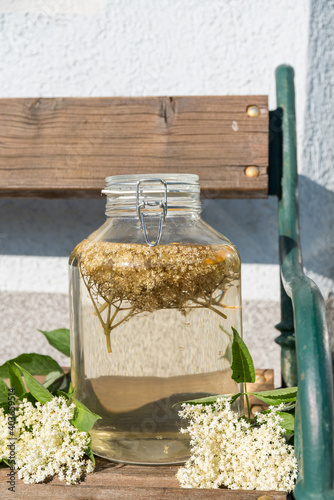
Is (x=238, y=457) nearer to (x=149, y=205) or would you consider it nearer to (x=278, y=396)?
(x=278, y=396)

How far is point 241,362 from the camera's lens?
1.71ft

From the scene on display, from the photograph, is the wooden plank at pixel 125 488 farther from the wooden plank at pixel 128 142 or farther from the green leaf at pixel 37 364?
the wooden plank at pixel 128 142

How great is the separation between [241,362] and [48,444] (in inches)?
7.9

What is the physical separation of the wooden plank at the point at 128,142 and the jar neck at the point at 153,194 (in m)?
0.24

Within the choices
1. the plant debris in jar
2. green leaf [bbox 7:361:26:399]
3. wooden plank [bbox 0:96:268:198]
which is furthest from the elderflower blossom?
wooden plank [bbox 0:96:268:198]

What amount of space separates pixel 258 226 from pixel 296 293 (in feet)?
1.52

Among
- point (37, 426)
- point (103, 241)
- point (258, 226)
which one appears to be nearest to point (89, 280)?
point (103, 241)

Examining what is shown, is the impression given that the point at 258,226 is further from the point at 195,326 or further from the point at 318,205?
the point at 195,326

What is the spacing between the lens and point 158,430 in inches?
21.0

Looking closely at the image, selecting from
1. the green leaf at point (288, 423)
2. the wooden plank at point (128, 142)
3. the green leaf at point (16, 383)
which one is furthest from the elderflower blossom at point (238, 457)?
the wooden plank at point (128, 142)

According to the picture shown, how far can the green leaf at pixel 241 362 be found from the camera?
52 centimetres

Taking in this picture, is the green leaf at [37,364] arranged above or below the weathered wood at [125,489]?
above

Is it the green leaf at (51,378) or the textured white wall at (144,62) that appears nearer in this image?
the green leaf at (51,378)

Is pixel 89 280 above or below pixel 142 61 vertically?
below
